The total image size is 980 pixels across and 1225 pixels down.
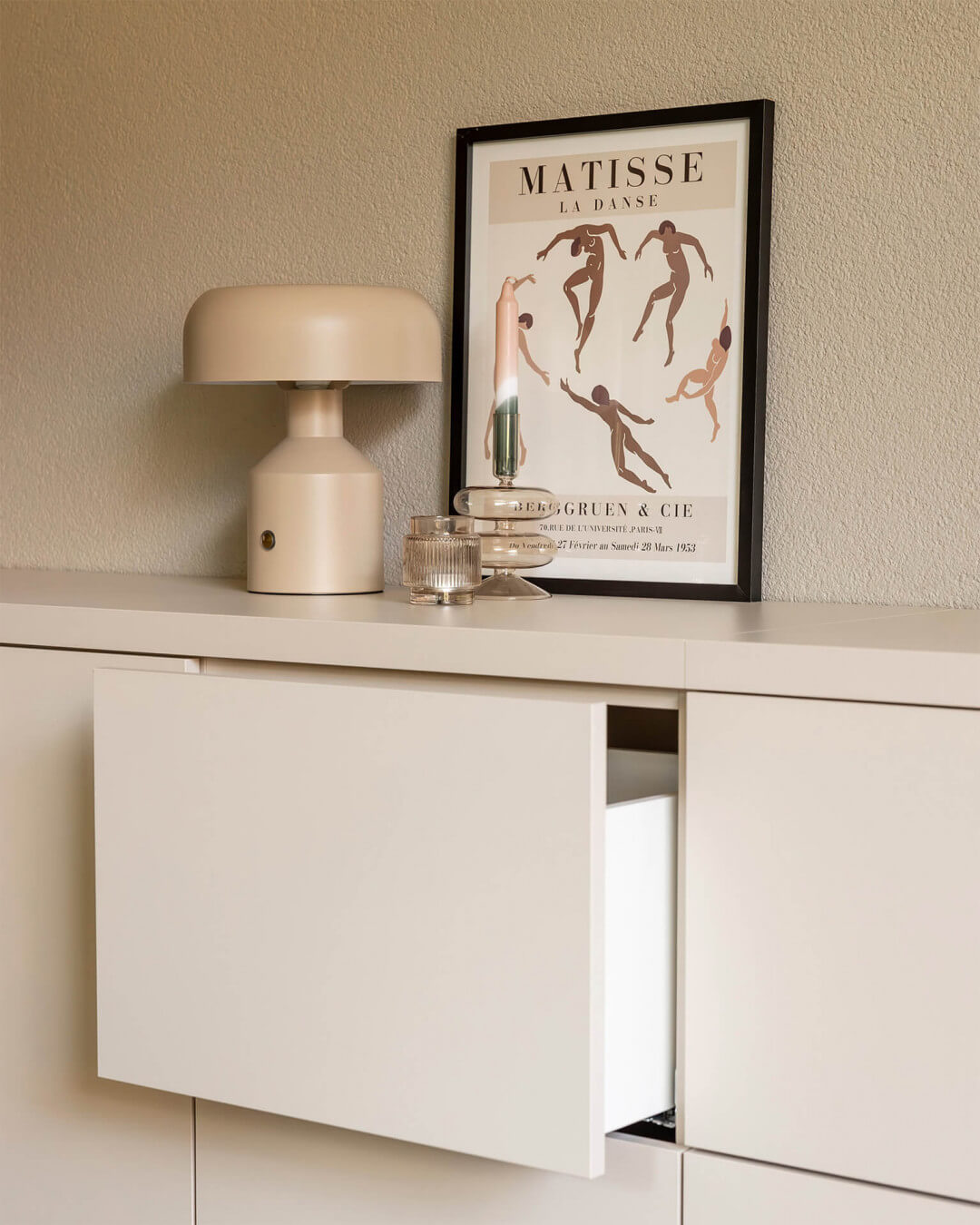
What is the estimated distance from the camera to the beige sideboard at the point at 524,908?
0.77 m

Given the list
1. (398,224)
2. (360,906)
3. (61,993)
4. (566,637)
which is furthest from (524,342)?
(61,993)

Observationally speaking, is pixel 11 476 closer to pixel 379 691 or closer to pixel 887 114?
pixel 379 691

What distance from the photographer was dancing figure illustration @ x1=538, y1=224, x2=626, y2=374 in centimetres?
118

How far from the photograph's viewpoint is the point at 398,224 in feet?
4.20

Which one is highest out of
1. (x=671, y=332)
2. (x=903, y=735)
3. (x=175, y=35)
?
(x=175, y=35)

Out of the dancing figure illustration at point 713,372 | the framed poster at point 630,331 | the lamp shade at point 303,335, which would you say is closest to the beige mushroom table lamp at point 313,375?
the lamp shade at point 303,335

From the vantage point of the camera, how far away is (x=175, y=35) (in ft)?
4.56

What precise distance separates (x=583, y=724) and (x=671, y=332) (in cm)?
49

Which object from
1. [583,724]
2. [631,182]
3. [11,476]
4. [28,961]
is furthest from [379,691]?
[11,476]

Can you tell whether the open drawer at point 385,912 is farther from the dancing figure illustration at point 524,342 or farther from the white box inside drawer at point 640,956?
the dancing figure illustration at point 524,342

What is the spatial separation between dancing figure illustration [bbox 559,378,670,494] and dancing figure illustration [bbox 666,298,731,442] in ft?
0.16

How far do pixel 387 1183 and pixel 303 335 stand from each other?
64 cm

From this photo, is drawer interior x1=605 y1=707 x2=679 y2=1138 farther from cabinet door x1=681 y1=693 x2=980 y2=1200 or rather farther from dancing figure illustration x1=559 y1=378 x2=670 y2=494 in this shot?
dancing figure illustration x1=559 y1=378 x2=670 y2=494

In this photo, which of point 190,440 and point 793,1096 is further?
point 190,440
